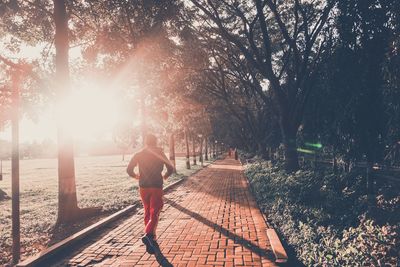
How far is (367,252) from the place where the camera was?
137 inches

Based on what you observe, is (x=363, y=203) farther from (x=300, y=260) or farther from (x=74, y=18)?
(x=74, y=18)

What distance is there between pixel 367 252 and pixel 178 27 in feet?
32.5

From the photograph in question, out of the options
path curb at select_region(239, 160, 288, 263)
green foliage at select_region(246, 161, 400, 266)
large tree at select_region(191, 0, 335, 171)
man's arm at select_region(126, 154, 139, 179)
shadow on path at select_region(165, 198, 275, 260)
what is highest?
large tree at select_region(191, 0, 335, 171)

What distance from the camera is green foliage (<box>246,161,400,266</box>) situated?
3.54 meters

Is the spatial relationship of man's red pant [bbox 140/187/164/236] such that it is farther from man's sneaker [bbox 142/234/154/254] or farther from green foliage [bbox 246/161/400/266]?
green foliage [bbox 246/161/400/266]

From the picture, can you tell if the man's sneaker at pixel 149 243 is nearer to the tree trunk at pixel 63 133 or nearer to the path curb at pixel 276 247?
the path curb at pixel 276 247

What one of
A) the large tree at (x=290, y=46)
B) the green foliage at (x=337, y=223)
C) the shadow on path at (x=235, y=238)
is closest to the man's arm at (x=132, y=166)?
the shadow on path at (x=235, y=238)

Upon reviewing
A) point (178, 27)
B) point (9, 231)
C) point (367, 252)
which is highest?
point (178, 27)

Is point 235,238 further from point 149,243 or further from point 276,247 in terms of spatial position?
point 149,243

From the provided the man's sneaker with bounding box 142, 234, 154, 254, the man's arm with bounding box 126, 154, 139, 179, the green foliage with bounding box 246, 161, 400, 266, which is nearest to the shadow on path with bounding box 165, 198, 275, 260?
the green foliage with bounding box 246, 161, 400, 266

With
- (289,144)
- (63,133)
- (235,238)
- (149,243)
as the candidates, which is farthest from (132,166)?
(289,144)

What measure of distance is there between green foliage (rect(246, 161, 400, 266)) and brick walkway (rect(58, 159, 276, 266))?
0.57 meters

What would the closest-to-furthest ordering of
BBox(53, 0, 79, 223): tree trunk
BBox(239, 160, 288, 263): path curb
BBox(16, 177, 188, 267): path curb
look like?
BBox(239, 160, 288, 263): path curb < BBox(16, 177, 188, 267): path curb < BBox(53, 0, 79, 223): tree trunk

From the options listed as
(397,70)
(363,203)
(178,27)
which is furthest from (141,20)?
(363,203)
